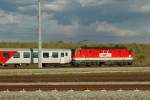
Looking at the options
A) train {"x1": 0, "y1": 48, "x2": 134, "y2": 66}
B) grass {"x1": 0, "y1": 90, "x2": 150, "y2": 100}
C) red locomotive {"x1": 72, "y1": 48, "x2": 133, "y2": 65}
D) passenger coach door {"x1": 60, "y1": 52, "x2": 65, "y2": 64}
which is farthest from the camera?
red locomotive {"x1": 72, "y1": 48, "x2": 133, "y2": 65}

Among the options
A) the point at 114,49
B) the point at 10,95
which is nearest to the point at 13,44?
the point at 114,49

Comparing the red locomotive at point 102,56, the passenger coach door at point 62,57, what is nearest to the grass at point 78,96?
the passenger coach door at point 62,57

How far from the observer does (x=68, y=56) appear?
234 ft

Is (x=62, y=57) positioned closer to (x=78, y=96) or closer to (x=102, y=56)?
(x=102, y=56)

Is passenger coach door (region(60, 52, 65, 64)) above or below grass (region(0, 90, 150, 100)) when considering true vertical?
below

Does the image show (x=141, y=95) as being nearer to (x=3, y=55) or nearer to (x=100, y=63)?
(x=3, y=55)

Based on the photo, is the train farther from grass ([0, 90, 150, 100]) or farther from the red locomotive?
grass ([0, 90, 150, 100])

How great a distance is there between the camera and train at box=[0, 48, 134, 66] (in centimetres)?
6631

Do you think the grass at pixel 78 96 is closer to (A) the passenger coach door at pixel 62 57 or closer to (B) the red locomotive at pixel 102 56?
(A) the passenger coach door at pixel 62 57

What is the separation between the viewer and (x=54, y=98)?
41.4ft

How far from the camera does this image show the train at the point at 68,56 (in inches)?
2611

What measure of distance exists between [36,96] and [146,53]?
99.0 metres

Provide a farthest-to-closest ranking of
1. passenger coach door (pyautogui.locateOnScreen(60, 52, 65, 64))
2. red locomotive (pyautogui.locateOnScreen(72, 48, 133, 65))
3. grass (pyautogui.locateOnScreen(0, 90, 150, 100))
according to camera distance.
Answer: red locomotive (pyautogui.locateOnScreen(72, 48, 133, 65))
passenger coach door (pyautogui.locateOnScreen(60, 52, 65, 64))
grass (pyautogui.locateOnScreen(0, 90, 150, 100))

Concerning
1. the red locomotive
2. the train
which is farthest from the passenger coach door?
the red locomotive
